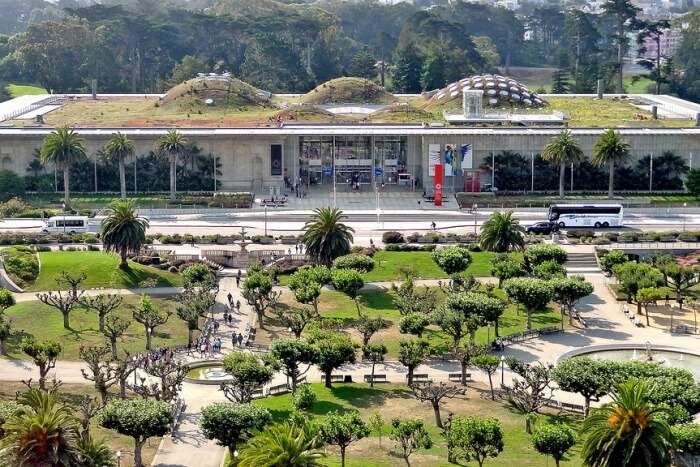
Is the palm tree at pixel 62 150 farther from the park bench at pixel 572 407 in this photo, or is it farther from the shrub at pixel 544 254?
the park bench at pixel 572 407

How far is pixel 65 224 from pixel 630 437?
241 ft

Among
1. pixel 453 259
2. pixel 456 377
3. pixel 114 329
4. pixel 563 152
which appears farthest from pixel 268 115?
pixel 456 377

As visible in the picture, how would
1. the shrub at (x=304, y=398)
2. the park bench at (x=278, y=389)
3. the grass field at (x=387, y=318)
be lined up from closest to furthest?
the shrub at (x=304, y=398) < the park bench at (x=278, y=389) < the grass field at (x=387, y=318)

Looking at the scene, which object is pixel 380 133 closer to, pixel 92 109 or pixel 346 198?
pixel 346 198

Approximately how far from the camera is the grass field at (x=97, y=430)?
217 feet

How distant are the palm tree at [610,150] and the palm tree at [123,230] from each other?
1926 inches

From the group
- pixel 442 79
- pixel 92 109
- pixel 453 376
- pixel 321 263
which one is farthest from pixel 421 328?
pixel 442 79

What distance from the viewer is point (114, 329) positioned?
268 ft

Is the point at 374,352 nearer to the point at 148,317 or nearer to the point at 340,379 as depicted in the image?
→ the point at 340,379

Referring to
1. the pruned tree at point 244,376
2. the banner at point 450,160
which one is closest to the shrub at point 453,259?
the pruned tree at point 244,376

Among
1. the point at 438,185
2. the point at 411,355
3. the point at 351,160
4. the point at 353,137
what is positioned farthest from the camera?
the point at 351,160

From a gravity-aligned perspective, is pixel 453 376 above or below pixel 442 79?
below

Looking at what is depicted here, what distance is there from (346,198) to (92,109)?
4588cm

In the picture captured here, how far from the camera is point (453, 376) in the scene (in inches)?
3152
